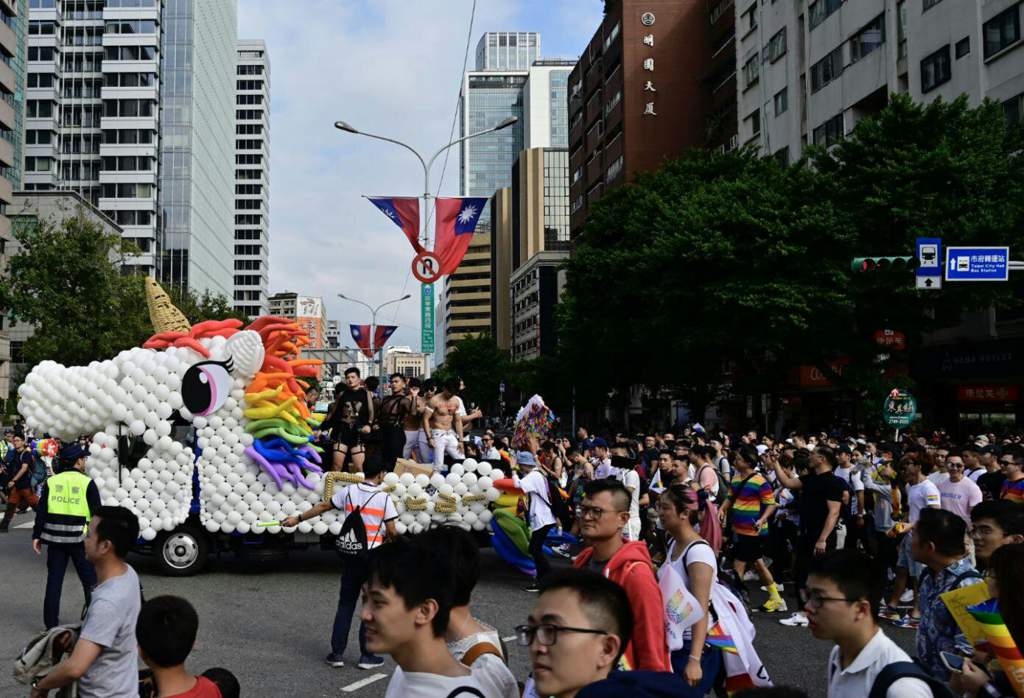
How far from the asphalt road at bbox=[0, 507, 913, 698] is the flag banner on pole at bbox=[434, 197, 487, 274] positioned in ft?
18.6

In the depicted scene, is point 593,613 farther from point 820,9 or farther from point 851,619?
point 820,9

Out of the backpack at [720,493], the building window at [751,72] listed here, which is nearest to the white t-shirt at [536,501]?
the backpack at [720,493]

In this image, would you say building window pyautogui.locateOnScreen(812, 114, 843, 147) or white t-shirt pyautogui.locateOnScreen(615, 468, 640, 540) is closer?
white t-shirt pyautogui.locateOnScreen(615, 468, 640, 540)

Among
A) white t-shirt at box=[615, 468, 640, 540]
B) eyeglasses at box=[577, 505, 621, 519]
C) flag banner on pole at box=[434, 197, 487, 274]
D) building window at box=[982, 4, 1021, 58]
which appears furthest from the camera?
building window at box=[982, 4, 1021, 58]

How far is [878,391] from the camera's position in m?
27.4

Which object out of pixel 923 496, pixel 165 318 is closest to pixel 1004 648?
pixel 923 496

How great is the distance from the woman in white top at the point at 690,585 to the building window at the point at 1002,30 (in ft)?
89.8

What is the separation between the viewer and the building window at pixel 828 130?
1486 inches

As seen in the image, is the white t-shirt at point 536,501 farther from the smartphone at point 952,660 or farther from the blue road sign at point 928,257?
the blue road sign at point 928,257

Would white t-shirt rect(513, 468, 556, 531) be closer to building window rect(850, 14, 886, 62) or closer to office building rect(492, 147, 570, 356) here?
building window rect(850, 14, 886, 62)

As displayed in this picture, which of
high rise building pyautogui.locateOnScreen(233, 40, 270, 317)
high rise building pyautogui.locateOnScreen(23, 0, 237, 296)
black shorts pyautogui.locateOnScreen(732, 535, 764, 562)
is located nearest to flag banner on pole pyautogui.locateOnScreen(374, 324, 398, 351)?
black shorts pyautogui.locateOnScreen(732, 535, 764, 562)

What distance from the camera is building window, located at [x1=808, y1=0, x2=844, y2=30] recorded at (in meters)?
38.4

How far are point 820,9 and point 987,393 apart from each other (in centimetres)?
1866

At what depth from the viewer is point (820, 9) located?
39.8m
